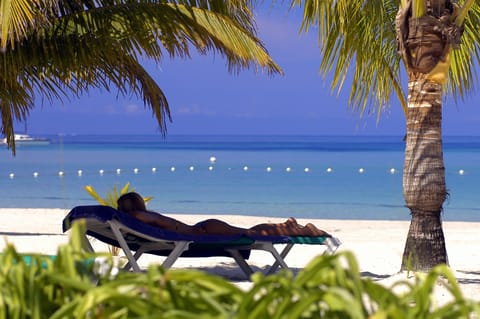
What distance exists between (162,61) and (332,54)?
2339 mm

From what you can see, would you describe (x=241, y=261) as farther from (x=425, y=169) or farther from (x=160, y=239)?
(x=425, y=169)

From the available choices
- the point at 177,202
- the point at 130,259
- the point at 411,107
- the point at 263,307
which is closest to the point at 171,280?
the point at 263,307

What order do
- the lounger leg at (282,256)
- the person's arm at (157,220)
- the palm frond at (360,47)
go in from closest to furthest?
the person's arm at (157,220) → the lounger leg at (282,256) → the palm frond at (360,47)

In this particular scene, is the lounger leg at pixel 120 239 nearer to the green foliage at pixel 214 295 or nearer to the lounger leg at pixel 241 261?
the lounger leg at pixel 241 261

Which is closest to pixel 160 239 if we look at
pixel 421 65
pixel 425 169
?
pixel 425 169

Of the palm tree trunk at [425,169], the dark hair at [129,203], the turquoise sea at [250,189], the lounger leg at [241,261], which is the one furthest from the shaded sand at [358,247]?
the turquoise sea at [250,189]

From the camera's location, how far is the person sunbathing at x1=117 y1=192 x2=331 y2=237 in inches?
268

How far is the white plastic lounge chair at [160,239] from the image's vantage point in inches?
254

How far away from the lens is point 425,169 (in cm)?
687

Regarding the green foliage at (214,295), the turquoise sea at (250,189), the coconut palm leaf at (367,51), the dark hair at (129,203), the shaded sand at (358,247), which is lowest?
the turquoise sea at (250,189)

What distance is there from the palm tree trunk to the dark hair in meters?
2.20

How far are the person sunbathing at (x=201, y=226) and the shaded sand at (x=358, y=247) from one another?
469mm

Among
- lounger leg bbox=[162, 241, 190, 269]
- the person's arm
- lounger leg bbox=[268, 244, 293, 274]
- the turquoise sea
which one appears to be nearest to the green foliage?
lounger leg bbox=[162, 241, 190, 269]

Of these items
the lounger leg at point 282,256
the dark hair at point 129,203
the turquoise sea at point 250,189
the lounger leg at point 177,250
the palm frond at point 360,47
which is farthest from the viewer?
the turquoise sea at point 250,189
